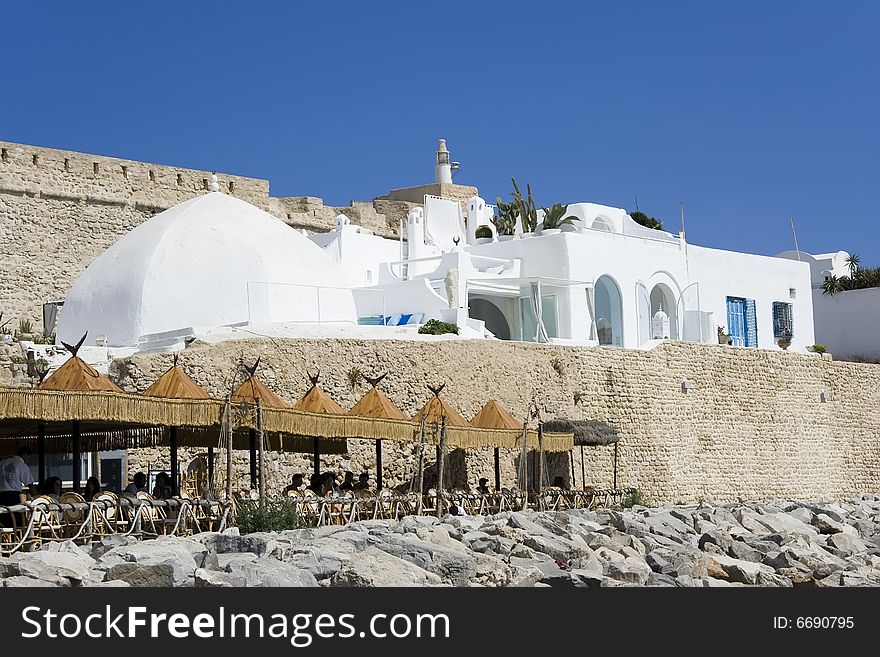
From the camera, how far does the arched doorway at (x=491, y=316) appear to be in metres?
31.8

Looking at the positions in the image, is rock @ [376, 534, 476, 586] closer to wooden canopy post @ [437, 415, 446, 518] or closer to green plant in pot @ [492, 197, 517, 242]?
wooden canopy post @ [437, 415, 446, 518]

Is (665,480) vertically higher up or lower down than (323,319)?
lower down

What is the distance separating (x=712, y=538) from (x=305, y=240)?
39.9 ft

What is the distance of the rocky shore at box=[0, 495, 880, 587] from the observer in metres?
11.5

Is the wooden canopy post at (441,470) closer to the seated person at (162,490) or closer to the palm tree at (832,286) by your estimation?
the seated person at (162,490)

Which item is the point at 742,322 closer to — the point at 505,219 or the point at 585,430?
the point at 505,219

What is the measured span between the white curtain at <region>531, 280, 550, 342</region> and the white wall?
49.4ft

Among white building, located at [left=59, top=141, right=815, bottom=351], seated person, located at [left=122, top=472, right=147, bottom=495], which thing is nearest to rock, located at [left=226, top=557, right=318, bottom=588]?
seated person, located at [left=122, top=472, right=147, bottom=495]

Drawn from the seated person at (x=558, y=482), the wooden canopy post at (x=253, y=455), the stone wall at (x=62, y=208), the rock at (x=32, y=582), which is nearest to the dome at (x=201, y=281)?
the stone wall at (x=62, y=208)

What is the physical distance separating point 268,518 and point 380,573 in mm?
3833

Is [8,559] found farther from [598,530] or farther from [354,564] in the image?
[598,530]

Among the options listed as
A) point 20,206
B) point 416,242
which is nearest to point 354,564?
point 20,206

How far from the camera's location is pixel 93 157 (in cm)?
3086

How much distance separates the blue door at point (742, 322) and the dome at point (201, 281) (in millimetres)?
12052
